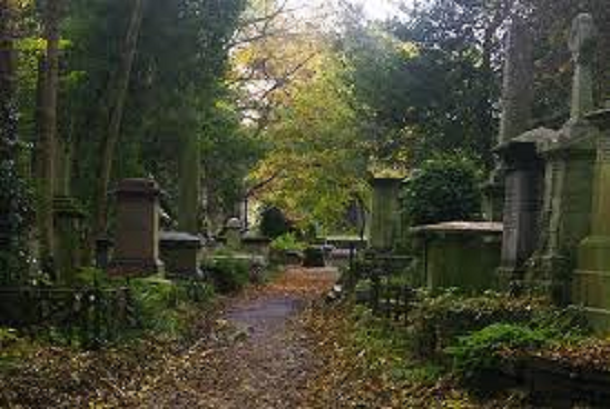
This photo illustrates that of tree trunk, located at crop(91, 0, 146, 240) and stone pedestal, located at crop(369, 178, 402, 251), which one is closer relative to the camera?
tree trunk, located at crop(91, 0, 146, 240)

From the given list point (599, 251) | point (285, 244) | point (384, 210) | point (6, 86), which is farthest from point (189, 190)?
point (599, 251)

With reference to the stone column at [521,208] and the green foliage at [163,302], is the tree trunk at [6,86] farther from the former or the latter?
the stone column at [521,208]

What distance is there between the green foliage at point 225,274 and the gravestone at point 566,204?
43.4 feet

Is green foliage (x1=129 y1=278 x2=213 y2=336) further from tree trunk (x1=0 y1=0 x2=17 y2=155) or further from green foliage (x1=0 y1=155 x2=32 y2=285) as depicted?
tree trunk (x1=0 y1=0 x2=17 y2=155)

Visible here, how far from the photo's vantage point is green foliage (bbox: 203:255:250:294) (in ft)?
76.4

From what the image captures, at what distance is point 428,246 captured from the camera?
13.7 meters

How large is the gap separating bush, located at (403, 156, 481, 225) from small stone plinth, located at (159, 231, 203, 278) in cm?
541

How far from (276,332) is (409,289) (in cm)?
314

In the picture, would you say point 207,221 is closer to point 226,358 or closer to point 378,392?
point 226,358

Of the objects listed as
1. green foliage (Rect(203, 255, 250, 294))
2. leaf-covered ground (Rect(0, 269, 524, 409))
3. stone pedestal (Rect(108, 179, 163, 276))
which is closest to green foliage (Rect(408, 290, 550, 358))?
leaf-covered ground (Rect(0, 269, 524, 409))

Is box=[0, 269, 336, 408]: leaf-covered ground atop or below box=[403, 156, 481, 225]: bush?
below

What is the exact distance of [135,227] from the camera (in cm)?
1886

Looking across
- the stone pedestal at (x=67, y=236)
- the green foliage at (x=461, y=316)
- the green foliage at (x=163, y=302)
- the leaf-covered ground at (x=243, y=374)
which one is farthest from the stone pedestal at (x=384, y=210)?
the green foliage at (x=461, y=316)

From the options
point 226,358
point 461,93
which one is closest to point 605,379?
point 226,358
